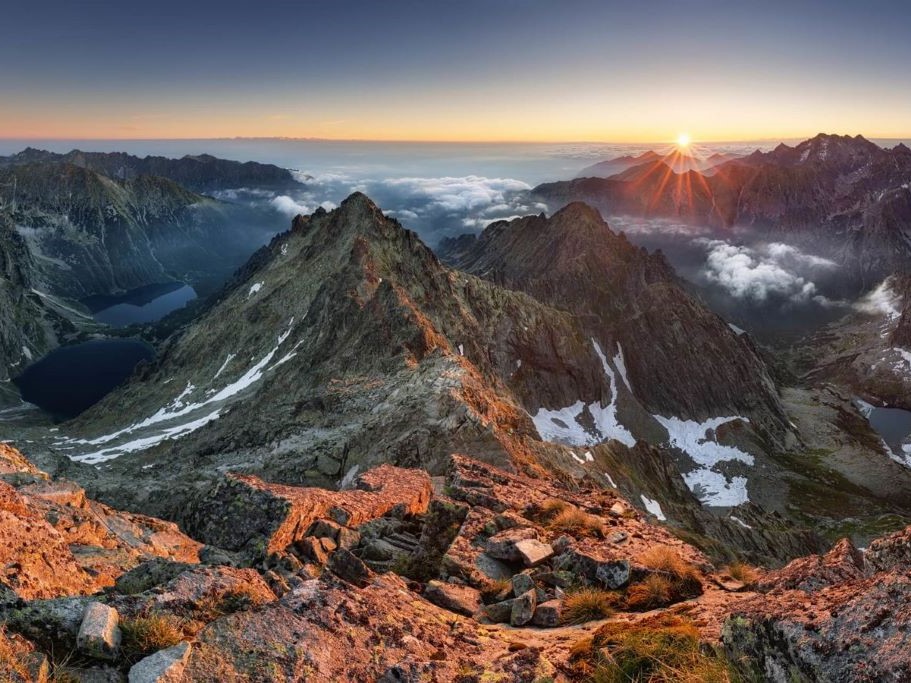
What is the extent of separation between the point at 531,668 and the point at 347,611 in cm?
297

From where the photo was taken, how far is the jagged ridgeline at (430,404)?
4316 cm

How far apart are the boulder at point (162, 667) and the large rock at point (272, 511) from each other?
7.24 meters

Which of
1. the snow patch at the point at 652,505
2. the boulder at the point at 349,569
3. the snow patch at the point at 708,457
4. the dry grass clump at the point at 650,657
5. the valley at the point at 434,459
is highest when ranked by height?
the dry grass clump at the point at 650,657

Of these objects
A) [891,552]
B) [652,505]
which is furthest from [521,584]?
[652,505]

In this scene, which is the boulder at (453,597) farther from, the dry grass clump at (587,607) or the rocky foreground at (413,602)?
the dry grass clump at (587,607)

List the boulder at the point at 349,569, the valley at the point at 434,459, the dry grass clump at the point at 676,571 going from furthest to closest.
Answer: the dry grass clump at the point at 676,571
the boulder at the point at 349,569
the valley at the point at 434,459

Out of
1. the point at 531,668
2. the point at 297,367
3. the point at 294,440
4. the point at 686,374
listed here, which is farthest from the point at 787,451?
the point at 531,668

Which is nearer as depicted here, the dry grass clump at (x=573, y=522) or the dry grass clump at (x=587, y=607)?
the dry grass clump at (x=587, y=607)

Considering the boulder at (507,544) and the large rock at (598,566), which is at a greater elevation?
the large rock at (598,566)

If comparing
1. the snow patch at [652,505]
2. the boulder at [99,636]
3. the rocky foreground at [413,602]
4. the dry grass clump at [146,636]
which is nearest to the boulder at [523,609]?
the rocky foreground at [413,602]

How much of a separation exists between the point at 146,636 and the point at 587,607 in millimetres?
7943

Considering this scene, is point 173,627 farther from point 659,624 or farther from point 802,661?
point 802,661

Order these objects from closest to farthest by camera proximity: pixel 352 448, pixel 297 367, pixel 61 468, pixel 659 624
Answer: pixel 659 624 → pixel 352 448 → pixel 61 468 → pixel 297 367

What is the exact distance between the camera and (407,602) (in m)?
10.6
